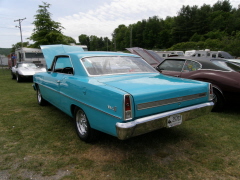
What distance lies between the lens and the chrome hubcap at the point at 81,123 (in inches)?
130

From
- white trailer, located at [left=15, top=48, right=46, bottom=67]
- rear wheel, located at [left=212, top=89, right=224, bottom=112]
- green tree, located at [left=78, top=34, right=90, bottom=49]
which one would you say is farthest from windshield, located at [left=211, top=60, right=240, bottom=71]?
green tree, located at [left=78, top=34, right=90, bottom=49]

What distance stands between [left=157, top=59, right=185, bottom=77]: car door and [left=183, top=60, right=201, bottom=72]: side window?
13cm

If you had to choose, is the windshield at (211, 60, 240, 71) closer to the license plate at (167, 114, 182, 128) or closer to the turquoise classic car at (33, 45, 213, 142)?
the turquoise classic car at (33, 45, 213, 142)

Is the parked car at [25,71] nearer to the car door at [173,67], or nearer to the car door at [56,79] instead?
the car door at [56,79]

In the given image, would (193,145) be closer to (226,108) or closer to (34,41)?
(226,108)

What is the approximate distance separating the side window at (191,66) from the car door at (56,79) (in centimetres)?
321

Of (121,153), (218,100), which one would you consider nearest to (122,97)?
(121,153)

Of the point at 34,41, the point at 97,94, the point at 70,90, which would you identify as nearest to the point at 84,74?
the point at 70,90

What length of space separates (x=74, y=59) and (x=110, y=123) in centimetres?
160

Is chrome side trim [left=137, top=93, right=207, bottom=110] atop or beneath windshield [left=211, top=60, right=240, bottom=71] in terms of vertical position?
beneath

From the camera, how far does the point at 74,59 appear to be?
351 centimetres

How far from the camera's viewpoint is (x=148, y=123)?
242 centimetres

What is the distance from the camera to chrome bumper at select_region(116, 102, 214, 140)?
228 cm

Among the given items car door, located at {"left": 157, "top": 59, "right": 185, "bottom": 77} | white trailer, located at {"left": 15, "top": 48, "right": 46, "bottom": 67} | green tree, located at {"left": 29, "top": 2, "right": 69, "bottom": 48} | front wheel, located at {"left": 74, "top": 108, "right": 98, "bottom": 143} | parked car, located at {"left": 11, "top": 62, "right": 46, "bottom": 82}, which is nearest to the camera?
front wheel, located at {"left": 74, "top": 108, "right": 98, "bottom": 143}
